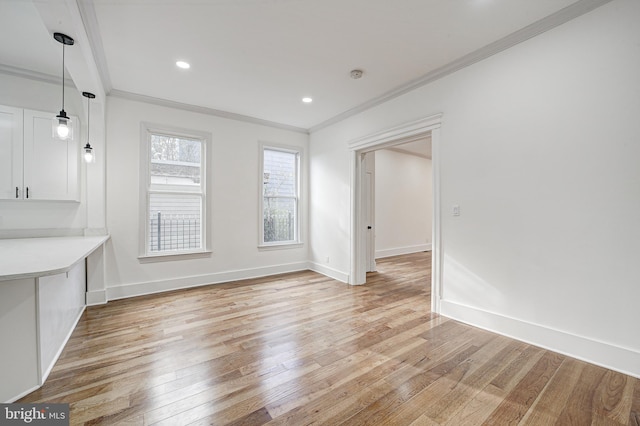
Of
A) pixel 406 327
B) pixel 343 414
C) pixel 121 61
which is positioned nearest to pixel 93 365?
pixel 343 414

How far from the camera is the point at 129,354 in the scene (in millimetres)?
2285

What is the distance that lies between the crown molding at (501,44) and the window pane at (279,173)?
6.76 feet

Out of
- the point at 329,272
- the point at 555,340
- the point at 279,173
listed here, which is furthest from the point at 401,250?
the point at 555,340

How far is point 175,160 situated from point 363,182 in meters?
3.08

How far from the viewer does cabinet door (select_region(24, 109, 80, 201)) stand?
10.2ft

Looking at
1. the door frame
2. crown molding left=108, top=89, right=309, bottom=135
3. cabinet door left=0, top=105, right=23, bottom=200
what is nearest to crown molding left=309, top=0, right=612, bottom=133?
the door frame

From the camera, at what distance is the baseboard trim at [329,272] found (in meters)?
4.58

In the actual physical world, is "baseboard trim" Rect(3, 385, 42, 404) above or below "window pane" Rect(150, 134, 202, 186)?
below

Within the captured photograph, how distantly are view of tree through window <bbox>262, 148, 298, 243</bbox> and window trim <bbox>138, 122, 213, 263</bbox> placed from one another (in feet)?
Result: 3.42

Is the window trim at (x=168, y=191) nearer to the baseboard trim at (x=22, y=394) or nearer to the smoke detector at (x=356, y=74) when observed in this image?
the baseboard trim at (x=22, y=394)

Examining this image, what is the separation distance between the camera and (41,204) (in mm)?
3275

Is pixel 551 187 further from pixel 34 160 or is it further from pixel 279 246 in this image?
pixel 34 160

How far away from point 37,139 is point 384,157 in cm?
645

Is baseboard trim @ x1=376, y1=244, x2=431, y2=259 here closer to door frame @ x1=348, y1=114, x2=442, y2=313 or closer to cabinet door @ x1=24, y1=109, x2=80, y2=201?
door frame @ x1=348, y1=114, x2=442, y2=313
